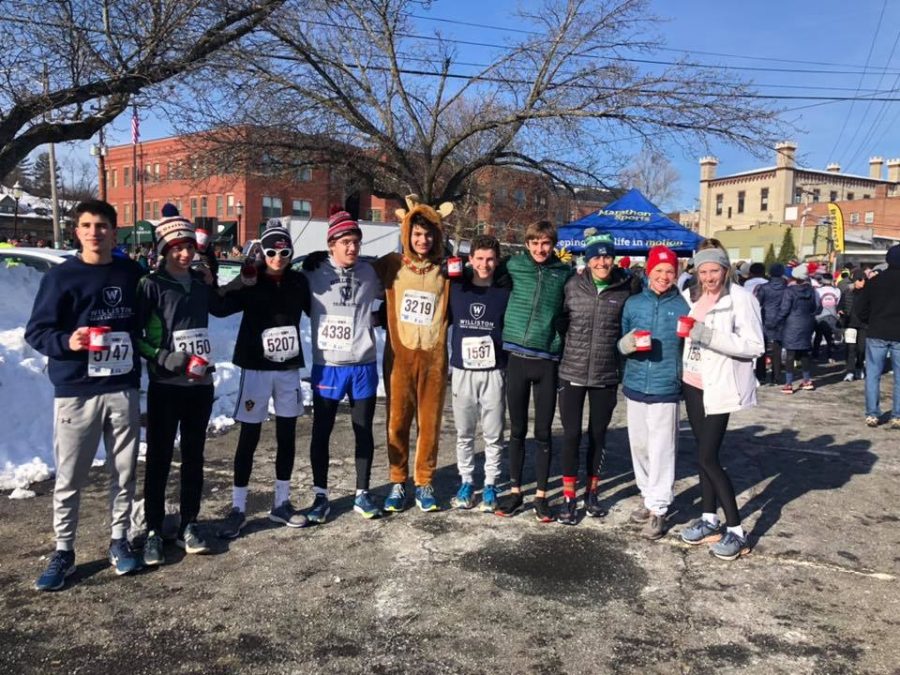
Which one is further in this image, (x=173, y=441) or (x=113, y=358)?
(x=173, y=441)

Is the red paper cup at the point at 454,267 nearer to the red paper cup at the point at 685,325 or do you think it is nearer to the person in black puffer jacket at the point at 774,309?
the red paper cup at the point at 685,325

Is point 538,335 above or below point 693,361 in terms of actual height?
above

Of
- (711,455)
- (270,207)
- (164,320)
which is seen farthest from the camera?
(270,207)

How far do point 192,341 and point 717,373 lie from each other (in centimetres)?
320

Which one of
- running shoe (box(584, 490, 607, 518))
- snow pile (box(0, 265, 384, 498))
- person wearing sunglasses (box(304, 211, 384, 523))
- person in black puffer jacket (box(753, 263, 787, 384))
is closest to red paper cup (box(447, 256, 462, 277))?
person wearing sunglasses (box(304, 211, 384, 523))

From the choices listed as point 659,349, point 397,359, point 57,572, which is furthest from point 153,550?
point 659,349

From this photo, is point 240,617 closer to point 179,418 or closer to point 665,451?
point 179,418

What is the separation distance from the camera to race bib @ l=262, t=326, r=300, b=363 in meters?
4.28

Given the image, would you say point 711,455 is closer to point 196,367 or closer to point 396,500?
point 396,500

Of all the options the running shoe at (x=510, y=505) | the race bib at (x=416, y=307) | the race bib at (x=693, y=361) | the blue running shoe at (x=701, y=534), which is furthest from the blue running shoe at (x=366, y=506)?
the race bib at (x=693, y=361)

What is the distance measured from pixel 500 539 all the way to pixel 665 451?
1.23 meters

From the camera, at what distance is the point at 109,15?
830 cm

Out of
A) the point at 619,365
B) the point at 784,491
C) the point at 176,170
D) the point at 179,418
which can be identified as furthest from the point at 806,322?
the point at 176,170

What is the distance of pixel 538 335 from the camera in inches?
180
